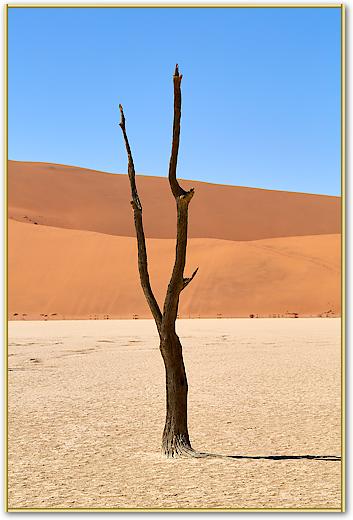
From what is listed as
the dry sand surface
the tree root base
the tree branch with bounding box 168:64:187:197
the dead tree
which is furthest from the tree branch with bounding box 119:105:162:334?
the dry sand surface

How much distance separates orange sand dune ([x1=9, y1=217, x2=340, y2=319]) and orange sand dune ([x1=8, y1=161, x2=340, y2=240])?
108ft

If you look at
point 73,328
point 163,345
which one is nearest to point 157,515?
point 163,345

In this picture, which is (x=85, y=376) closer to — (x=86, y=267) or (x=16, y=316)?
(x=16, y=316)

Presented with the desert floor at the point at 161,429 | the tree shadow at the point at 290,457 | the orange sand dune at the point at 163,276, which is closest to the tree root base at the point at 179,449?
the desert floor at the point at 161,429

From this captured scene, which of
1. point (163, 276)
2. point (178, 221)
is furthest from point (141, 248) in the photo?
point (163, 276)

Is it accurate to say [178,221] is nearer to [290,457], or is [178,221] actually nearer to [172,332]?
[172,332]

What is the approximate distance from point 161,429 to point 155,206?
9346 centimetres

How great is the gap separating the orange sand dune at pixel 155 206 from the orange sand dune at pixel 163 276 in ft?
108

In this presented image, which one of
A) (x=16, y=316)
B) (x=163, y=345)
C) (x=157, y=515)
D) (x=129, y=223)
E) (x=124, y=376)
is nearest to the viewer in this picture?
(x=157, y=515)

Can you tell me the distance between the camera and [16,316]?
40.1 metres

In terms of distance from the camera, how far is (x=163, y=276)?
47.3 m

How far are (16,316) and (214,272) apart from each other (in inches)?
486

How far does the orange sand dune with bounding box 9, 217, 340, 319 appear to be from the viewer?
43.0 m

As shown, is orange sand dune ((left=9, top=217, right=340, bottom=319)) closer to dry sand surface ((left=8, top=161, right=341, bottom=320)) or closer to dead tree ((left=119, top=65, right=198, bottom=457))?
dry sand surface ((left=8, top=161, right=341, bottom=320))
